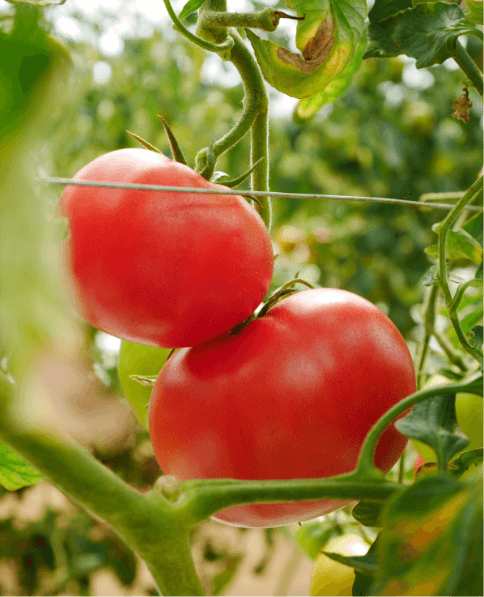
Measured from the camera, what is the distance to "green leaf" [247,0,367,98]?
1.11ft

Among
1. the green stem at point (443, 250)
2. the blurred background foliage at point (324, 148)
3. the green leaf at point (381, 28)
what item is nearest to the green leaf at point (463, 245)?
the green stem at point (443, 250)

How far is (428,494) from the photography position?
177 millimetres

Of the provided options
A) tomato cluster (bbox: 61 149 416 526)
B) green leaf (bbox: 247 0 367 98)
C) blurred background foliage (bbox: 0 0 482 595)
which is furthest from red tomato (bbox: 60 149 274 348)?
blurred background foliage (bbox: 0 0 482 595)

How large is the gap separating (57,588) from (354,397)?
3.46ft

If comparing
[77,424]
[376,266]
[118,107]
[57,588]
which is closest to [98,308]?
[77,424]

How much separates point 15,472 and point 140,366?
11 cm

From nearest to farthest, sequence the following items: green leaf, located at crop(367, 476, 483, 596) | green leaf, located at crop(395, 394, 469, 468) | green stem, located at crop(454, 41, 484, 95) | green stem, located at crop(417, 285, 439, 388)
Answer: green leaf, located at crop(367, 476, 483, 596) < green leaf, located at crop(395, 394, 469, 468) < green stem, located at crop(454, 41, 484, 95) < green stem, located at crop(417, 285, 439, 388)

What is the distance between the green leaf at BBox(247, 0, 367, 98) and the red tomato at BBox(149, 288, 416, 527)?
0.14 m

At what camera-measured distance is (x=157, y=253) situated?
0.27m

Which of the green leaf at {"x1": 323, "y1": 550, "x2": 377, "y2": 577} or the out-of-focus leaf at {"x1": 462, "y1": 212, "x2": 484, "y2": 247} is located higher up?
the out-of-focus leaf at {"x1": 462, "y1": 212, "x2": 484, "y2": 247}

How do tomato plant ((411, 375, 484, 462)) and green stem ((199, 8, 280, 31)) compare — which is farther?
tomato plant ((411, 375, 484, 462))

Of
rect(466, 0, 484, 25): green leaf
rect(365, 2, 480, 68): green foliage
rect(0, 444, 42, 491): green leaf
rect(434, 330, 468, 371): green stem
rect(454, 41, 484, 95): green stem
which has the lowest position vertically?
rect(434, 330, 468, 371): green stem

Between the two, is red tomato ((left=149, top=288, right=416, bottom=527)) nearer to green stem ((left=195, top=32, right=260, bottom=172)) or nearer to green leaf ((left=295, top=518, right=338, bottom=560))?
green stem ((left=195, top=32, right=260, bottom=172))

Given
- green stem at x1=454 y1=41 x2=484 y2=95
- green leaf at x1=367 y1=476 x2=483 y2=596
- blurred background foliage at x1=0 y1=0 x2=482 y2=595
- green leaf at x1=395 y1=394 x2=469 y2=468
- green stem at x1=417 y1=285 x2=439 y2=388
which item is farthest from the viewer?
blurred background foliage at x1=0 y1=0 x2=482 y2=595
